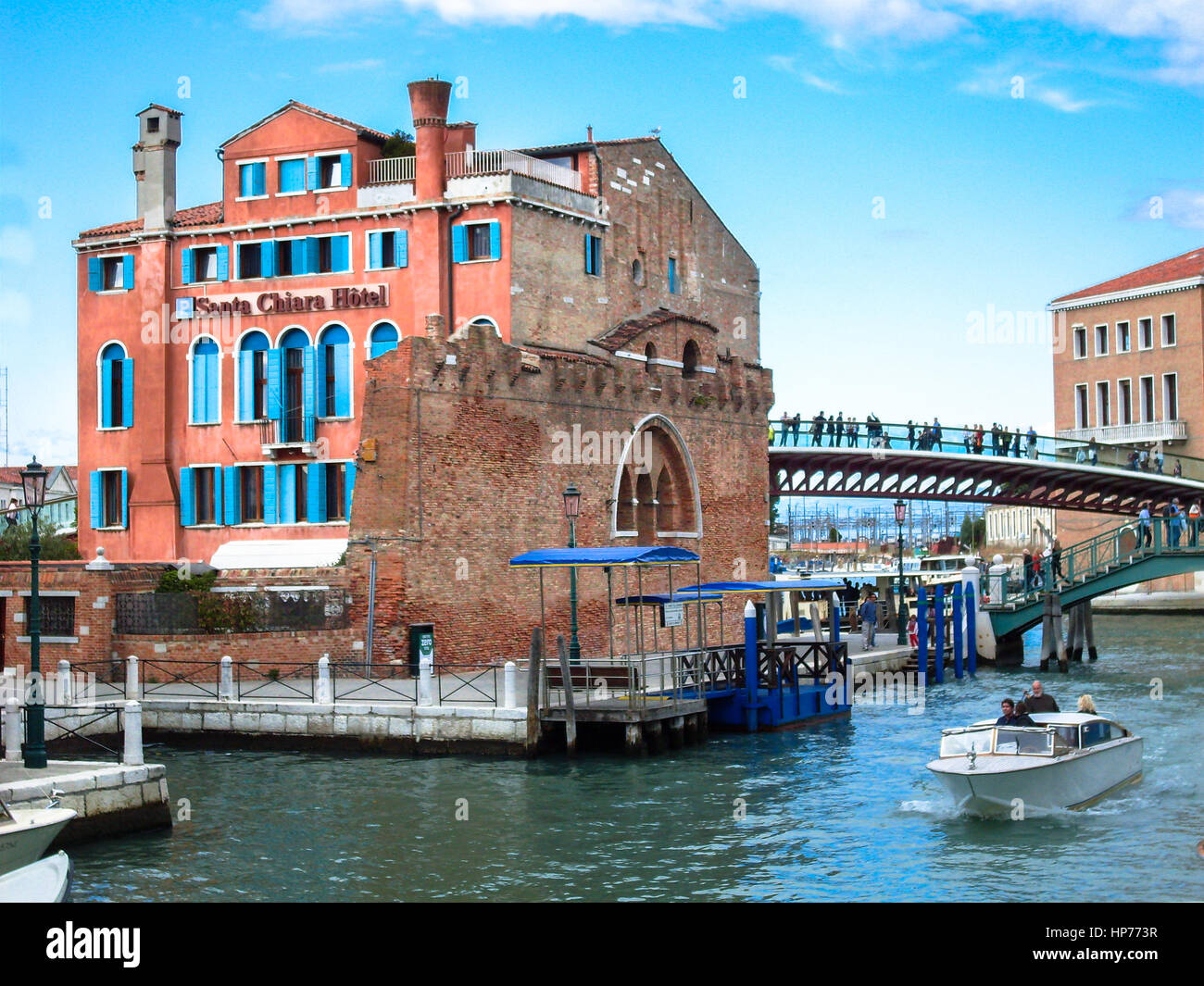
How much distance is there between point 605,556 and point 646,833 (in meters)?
7.84

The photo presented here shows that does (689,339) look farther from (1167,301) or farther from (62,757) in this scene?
(1167,301)

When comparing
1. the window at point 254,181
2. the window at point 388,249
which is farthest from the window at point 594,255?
the window at point 254,181

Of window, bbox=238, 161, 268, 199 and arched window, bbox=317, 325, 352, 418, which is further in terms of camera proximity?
window, bbox=238, 161, 268, 199

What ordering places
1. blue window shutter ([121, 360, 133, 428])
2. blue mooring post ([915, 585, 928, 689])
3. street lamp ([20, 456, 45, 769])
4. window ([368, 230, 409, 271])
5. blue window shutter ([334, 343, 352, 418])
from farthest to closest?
blue window shutter ([121, 360, 133, 428]) < blue window shutter ([334, 343, 352, 418]) < window ([368, 230, 409, 271]) < blue mooring post ([915, 585, 928, 689]) < street lamp ([20, 456, 45, 769])

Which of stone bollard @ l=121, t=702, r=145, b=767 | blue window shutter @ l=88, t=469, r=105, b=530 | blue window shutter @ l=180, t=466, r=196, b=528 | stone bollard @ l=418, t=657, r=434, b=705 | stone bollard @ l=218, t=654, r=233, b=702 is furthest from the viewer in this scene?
blue window shutter @ l=88, t=469, r=105, b=530

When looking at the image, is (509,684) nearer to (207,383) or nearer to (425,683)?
(425,683)

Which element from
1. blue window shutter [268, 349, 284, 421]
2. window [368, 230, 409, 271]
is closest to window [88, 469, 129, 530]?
blue window shutter [268, 349, 284, 421]

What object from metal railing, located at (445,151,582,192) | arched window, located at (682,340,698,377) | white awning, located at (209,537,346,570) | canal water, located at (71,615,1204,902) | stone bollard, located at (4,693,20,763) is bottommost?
canal water, located at (71,615,1204,902)

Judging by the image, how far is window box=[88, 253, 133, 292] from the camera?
3772 centimetres

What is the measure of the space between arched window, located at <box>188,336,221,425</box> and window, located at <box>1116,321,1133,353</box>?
41.7 meters

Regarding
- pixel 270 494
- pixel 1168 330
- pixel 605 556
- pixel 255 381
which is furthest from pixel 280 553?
pixel 1168 330

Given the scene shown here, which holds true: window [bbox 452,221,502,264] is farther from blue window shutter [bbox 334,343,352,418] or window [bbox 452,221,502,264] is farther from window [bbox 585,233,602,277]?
blue window shutter [bbox 334,343,352,418]
